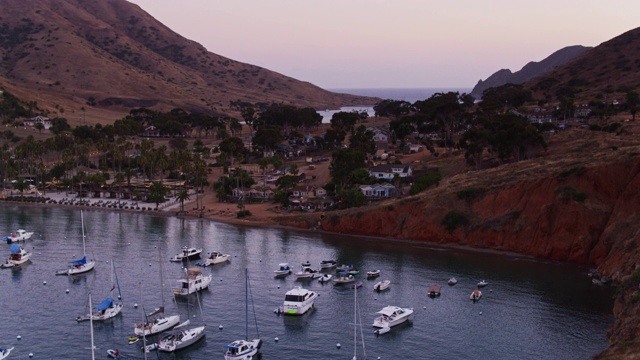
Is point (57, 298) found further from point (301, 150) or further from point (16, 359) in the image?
point (301, 150)

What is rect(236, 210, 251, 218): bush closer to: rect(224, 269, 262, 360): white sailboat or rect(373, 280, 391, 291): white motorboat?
rect(373, 280, 391, 291): white motorboat

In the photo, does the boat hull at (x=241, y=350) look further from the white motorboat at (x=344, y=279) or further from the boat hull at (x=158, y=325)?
the white motorboat at (x=344, y=279)

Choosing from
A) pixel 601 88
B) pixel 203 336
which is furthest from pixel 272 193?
pixel 601 88

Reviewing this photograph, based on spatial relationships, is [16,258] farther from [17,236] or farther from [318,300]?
[318,300]

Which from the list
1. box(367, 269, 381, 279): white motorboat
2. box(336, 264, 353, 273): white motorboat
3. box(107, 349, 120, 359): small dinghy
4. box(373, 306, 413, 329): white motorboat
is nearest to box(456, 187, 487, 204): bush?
box(336, 264, 353, 273): white motorboat

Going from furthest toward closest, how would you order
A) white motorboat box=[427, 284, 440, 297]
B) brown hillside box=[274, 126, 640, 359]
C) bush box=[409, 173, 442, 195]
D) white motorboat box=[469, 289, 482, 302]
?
bush box=[409, 173, 442, 195] → brown hillside box=[274, 126, 640, 359] → white motorboat box=[427, 284, 440, 297] → white motorboat box=[469, 289, 482, 302]
